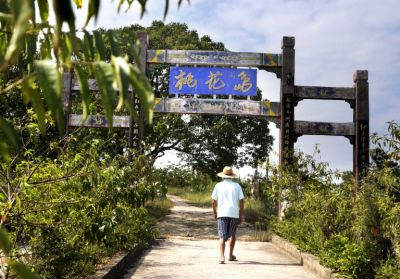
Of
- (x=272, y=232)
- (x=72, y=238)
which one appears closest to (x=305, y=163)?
(x=272, y=232)

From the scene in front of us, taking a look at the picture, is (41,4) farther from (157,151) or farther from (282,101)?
(157,151)

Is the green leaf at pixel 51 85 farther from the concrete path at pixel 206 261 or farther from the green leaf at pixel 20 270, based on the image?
the concrete path at pixel 206 261

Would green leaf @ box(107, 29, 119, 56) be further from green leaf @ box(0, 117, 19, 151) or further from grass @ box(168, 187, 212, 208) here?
grass @ box(168, 187, 212, 208)

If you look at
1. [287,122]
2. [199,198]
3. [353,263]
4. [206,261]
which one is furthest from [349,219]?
[199,198]

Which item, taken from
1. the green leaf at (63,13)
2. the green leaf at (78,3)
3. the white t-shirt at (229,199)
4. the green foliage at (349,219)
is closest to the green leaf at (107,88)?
the green leaf at (63,13)

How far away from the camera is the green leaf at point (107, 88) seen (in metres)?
1.08

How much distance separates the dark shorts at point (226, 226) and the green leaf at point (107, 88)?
680cm

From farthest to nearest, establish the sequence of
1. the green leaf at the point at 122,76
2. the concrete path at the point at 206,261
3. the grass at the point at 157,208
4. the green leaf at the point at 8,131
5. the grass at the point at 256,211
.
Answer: the grass at the point at 157,208, the grass at the point at 256,211, the concrete path at the point at 206,261, the green leaf at the point at 8,131, the green leaf at the point at 122,76

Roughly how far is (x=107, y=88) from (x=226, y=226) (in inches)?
272

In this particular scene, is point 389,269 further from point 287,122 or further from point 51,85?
point 287,122

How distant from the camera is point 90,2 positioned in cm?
145

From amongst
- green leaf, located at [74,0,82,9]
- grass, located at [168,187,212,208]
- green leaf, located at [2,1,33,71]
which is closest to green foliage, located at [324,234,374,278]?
green leaf, located at [74,0,82,9]

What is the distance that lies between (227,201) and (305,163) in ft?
11.1

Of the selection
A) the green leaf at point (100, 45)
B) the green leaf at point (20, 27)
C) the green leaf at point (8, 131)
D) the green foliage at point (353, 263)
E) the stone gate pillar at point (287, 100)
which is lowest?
the green foliage at point (353, 263)
